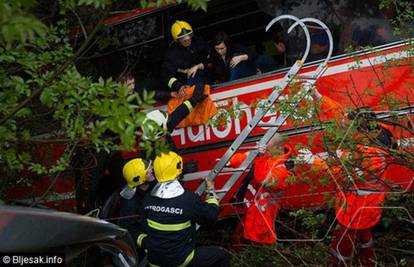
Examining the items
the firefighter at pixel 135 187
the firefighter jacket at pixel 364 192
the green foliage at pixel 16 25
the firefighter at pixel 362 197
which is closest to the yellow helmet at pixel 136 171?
the firefighter at pixel 135 187

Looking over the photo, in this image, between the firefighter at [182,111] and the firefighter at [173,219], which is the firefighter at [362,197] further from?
the firefighter at [182,111]

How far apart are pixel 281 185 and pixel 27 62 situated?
103 inches

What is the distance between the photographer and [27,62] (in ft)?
15.4

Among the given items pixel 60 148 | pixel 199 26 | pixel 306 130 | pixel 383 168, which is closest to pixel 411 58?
pixel 383 168

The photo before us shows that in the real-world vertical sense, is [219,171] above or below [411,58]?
below

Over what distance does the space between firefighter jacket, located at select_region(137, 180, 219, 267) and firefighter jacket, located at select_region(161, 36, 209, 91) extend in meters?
1.80

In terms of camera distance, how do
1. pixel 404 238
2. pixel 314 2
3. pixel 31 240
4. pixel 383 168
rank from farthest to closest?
pixel 314 2 → pixel 404 238 → pixel 383 168 → pixel 31 240

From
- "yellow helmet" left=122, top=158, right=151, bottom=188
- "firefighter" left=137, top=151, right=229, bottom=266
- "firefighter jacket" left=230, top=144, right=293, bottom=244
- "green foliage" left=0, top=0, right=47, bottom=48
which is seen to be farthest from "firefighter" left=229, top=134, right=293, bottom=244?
"green foliage" left=0, top=0, right=47, bottom=48

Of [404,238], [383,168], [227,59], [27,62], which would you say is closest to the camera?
[27,62]

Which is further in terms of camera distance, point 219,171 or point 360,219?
point 219,171

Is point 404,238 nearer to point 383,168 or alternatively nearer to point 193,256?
point 383,168

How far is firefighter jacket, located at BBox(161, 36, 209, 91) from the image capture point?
7.77 meters

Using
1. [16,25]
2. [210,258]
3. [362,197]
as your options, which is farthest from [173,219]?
[16,25]

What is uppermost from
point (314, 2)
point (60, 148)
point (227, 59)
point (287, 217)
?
point (314, 2)
